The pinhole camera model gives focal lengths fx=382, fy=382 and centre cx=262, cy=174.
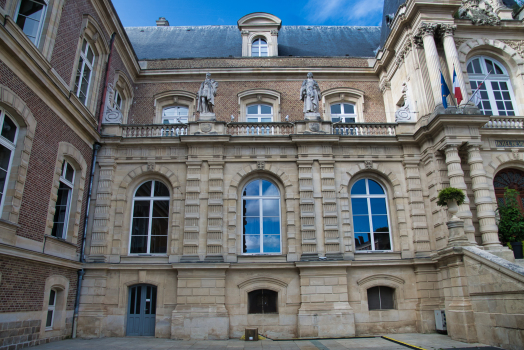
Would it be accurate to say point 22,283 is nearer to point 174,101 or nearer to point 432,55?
point 174,101

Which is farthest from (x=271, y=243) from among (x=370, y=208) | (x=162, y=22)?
(x=162, y=22)

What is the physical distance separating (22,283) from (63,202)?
3.36 meters

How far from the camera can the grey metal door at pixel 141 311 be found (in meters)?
12.7

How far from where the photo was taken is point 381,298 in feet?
43.6

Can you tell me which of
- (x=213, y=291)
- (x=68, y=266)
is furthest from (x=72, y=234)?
(x=213, y=291)

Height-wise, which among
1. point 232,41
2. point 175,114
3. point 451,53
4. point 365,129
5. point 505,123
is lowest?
point 505,123

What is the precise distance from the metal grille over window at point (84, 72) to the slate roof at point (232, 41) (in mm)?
6384

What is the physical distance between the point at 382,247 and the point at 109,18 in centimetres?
1401

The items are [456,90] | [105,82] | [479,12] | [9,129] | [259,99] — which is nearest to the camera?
→ [9,129]

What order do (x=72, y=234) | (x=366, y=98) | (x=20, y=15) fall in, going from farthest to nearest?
(x=366, y=98) → (x=72, y=234) → (x=20, y=15)

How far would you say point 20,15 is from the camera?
1066cm

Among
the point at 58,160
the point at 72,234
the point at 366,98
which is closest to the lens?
the point at 58,160

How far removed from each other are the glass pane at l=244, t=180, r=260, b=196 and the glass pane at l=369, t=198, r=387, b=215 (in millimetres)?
4336

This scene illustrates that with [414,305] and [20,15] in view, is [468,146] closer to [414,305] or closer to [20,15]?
[414,305]
